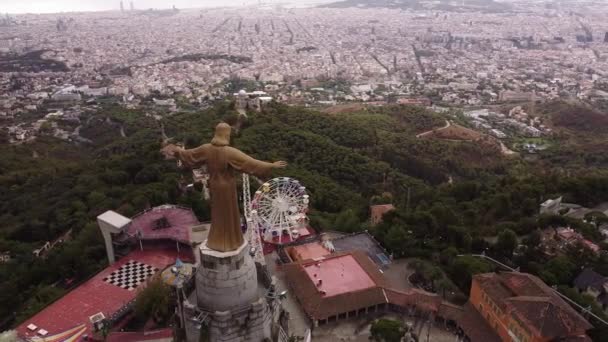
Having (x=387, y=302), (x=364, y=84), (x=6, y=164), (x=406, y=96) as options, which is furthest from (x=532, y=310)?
(x=364, y=84)

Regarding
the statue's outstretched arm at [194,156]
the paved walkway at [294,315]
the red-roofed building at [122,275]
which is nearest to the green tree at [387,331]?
the paved walkway at [294,315]

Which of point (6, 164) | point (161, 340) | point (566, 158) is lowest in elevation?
point (566, 158)

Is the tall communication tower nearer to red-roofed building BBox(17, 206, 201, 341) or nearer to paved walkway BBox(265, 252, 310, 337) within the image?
paved walkway BBox(265, 252, 310, 337)

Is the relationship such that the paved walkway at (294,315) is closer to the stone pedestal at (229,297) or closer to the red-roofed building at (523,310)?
the red-roofed building at (523,310)

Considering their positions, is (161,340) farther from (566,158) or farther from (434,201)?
(566,158)

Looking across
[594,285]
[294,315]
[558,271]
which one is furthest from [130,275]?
[594,285]
